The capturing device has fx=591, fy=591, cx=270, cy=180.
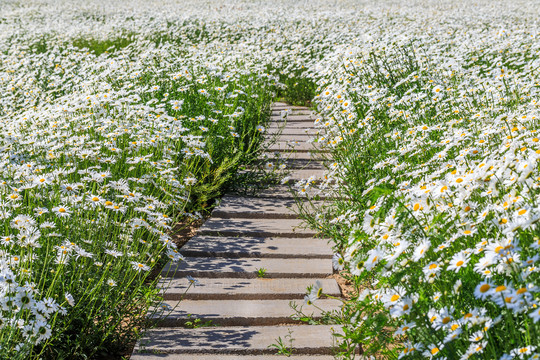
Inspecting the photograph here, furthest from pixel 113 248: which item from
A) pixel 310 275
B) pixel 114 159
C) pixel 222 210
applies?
pixel 222 210

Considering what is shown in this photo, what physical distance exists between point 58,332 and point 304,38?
9.11 metres

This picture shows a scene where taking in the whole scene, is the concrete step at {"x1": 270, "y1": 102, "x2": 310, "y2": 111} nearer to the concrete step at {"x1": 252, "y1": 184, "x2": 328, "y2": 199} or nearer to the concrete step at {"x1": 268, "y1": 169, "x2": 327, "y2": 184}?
the concrete step at {"x1": 268, "y1": 169, "x2": 327, "y2": 184}

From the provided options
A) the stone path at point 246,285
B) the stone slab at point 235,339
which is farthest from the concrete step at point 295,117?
the stone slab at point 235,339

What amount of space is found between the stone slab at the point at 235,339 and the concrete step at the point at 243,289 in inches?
12.8

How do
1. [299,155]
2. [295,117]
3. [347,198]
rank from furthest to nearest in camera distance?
[295,117]
[299,155]
[347,198]

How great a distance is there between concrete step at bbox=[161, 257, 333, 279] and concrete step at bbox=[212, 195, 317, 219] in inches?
28.3

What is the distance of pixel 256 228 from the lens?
4512mm

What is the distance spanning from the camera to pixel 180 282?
3.67 meters

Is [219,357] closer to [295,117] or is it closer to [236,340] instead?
[236,340]

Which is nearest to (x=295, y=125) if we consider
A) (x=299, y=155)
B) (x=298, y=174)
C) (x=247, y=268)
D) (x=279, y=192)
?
(x=299, y=155)

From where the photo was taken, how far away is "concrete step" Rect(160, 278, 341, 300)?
352 centimetres

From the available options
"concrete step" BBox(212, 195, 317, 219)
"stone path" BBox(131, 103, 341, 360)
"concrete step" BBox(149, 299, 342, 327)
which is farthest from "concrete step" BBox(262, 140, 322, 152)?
"concrete step" BBox(149, 299, 342, 327)

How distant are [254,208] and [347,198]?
0.84 m

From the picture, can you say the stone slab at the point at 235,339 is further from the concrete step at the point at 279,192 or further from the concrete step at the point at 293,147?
the concrete step at the point at 293,147
